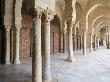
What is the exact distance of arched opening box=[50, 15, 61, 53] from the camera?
808 inches

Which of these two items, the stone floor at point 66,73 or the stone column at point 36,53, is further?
the stone floor at point 66,73

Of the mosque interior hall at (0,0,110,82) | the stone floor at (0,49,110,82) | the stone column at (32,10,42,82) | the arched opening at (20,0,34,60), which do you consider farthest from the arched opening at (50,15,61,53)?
the stone column at (32,10,42,82)

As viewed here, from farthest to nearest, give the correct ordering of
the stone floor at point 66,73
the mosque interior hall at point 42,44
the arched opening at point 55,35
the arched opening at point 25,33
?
1. the arched opening at point 55,35
2. the arched opening at point 25,33
3. the stone floor at point 66,73
4. the mosque interior hall at point 42,44

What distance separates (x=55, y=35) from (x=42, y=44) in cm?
1433

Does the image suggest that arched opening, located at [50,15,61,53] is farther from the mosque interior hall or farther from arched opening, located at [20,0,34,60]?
arched opening, located at [20,0,34,60]

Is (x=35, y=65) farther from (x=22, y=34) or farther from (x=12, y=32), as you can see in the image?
(x=22, y=34)

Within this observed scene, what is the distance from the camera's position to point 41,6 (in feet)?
20.8

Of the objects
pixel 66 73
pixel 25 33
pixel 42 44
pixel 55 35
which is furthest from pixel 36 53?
pixel 55 35

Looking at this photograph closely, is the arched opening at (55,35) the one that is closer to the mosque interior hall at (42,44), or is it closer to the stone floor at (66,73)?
the mosque interior hall at (42,44)

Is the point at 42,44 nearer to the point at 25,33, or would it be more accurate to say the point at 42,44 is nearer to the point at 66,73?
the point at 66,73

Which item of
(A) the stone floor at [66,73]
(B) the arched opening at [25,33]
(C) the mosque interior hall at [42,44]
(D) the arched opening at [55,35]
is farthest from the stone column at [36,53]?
(D) the arched opening at [55,35]

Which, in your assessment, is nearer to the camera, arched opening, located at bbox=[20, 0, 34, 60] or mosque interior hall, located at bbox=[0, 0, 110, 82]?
mosque interior hall, located at bbox=[0, 0, 110, 82]

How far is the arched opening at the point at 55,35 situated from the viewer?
67.3ft

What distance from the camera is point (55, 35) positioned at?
21359 millimetres
